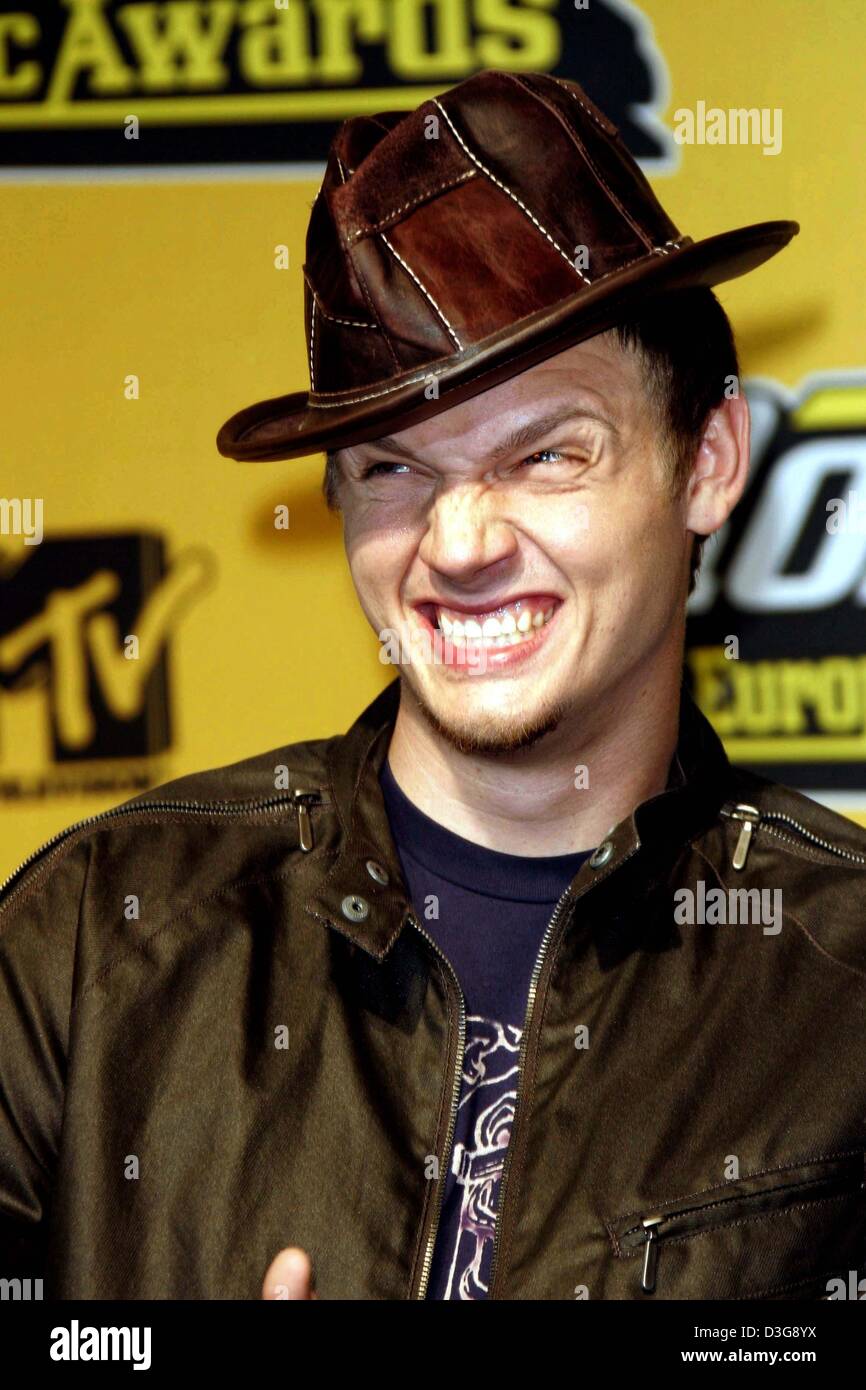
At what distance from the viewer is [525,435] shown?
190 cm

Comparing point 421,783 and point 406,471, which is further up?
point 406,471

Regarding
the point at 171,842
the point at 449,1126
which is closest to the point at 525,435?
the point at 171,842

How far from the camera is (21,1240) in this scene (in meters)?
1.88

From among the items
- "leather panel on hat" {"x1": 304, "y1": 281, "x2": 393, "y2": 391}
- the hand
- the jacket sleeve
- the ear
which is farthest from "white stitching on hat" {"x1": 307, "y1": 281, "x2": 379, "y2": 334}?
the hand

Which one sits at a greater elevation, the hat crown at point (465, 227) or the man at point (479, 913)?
the hat crown at point (465, 227)

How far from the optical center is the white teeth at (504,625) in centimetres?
192

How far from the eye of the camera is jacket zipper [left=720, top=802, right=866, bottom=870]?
204 centimetres

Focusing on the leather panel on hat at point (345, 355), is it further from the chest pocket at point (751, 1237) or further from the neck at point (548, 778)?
the chest pocket at point (751, 1237)

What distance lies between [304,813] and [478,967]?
0.97 feet

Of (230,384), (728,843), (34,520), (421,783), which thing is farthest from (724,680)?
(34,520)

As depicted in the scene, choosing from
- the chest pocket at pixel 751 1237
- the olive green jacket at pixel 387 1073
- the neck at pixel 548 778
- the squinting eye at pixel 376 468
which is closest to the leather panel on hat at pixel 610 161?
the squinting eye at pixel 376 468

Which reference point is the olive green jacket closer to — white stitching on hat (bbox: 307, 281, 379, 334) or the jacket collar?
the jacket collar

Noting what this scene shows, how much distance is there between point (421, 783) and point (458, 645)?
0.63 ft
